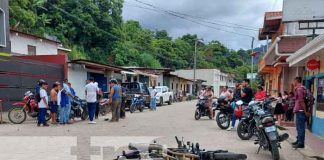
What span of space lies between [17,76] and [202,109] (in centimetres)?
874

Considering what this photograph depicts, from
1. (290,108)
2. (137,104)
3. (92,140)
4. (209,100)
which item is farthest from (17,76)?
(290,108)

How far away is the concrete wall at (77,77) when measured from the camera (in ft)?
71.3

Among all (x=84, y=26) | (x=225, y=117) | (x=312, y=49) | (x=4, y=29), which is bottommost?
(x=225, y=117)

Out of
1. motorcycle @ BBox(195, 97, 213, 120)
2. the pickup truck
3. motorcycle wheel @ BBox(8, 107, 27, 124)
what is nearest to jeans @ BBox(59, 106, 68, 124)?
motorcycle wheel @ BBox(8, 107, 27, 124)

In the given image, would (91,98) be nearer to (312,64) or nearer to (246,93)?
(246,93)

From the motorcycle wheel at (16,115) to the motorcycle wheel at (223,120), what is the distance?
736cm

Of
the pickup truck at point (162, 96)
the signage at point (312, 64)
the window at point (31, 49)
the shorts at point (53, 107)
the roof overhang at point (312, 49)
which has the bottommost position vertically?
the pickup truck at point (162, 96)

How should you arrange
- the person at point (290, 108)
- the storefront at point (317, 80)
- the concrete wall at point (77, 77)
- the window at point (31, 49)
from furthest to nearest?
the window at point (31, 49) < the concrete wall at point (77, 77) < the person at point (290, 108) < the storefront at point (317, 80)

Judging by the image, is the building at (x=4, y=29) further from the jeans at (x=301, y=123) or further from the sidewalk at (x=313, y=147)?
the jeans at (x=301, y=123)

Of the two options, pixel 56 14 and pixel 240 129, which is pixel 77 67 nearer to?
pixel 240 129

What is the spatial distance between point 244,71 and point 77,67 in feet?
244

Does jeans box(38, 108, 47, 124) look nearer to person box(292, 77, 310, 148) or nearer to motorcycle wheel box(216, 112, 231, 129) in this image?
motorcycle wheel box(216, 112, 231, 129)

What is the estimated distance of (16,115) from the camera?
539 inches

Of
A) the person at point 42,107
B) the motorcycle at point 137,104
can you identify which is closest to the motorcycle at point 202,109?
the motorcycle at point 137,104
